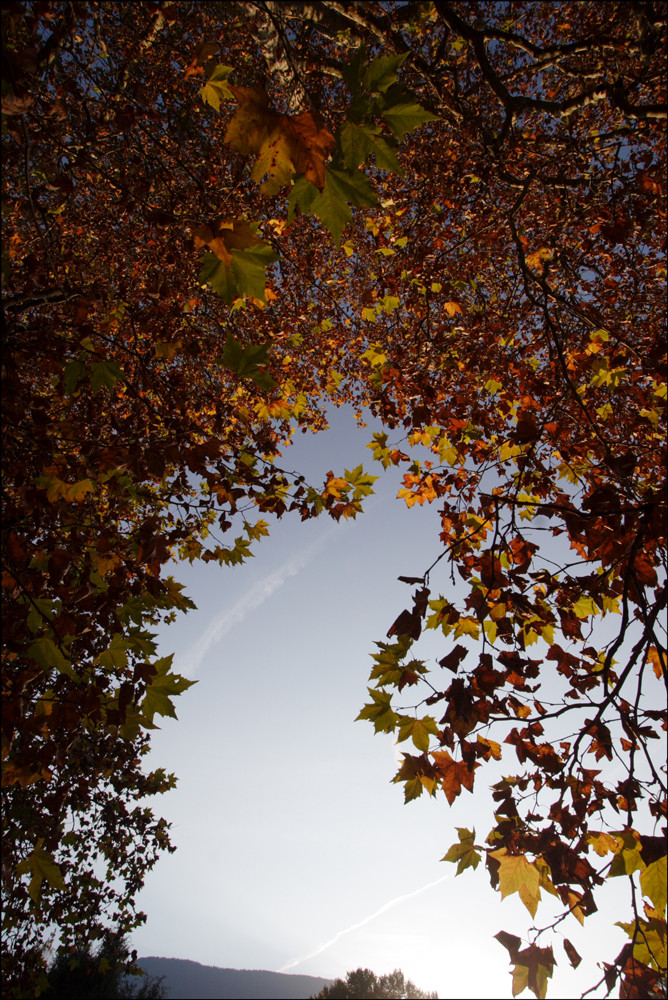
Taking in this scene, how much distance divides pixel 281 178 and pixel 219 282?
51cm

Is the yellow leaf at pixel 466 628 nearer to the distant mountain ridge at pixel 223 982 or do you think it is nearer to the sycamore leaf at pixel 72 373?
the sycamore leaf at pixel 72 373

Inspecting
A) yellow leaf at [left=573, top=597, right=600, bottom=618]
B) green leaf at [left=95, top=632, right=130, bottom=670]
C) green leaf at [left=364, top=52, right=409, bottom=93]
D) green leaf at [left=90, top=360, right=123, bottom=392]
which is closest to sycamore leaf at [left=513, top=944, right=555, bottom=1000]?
yellow leaf at [left=573, top=597, right=600, bottom=618]

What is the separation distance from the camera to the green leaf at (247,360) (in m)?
2.59

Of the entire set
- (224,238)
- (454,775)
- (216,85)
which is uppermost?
(216,85)

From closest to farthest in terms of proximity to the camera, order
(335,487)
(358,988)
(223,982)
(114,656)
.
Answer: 1. (114,656)
2. (335,487)
3. (358,988)
4. (223,982)

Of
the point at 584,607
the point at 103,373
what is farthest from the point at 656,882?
the point at 103,373

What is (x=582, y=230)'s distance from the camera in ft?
20.1

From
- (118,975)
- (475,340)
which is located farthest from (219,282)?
(118,975)

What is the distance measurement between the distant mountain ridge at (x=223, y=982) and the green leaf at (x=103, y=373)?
5534 inches

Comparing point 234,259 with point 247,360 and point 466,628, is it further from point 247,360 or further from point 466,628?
point 466,628

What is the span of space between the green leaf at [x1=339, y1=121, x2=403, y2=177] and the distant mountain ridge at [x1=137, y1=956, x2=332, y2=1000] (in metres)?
142

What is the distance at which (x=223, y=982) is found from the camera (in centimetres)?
10938

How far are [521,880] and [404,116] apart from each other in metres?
3.55

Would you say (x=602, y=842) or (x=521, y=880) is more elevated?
(x=602, y=842)
